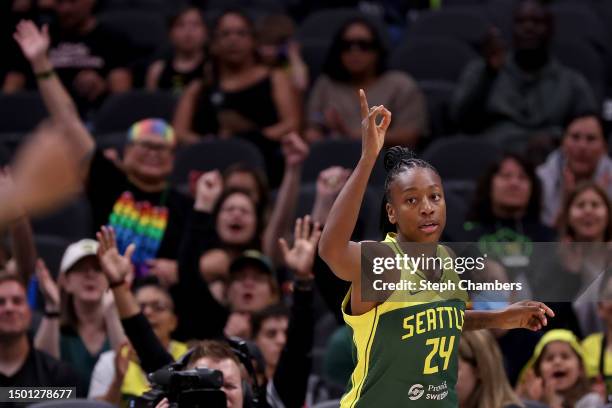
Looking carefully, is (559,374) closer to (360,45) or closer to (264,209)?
(264,209)

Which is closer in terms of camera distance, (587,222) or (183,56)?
(587,222)

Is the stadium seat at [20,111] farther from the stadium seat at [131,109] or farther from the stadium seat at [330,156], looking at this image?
the stadium seat at [330,156]

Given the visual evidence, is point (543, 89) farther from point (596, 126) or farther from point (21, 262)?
point (21, 262)

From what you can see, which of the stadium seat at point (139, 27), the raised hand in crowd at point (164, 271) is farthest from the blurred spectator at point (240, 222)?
the stadium seat at point (139, 27)

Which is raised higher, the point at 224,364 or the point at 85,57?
the point at 85,57

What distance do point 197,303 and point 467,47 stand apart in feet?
14.3

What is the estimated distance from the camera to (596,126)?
803 cm

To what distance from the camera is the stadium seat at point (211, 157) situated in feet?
27.7

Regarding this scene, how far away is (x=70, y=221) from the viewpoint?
812cm

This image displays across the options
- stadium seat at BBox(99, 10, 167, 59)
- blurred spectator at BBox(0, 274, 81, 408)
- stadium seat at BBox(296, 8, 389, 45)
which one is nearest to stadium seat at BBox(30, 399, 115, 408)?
blurred spectator at BBox(0, 274, 81, 408)

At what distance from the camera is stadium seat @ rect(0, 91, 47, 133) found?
9625 mm

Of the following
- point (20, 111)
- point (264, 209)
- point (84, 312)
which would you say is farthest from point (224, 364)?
point (20, 111)

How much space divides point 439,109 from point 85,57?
9.08 feet

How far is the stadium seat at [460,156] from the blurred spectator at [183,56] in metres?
2.04
